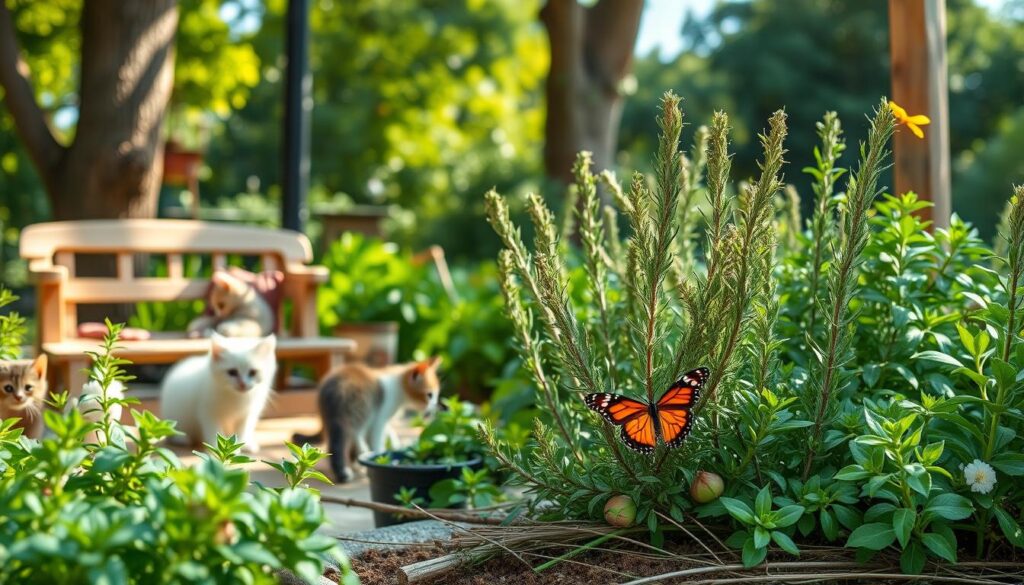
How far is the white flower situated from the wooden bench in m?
3.34

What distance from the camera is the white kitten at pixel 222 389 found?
3852 millimetres

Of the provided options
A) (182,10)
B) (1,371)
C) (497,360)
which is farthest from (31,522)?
(182,10)

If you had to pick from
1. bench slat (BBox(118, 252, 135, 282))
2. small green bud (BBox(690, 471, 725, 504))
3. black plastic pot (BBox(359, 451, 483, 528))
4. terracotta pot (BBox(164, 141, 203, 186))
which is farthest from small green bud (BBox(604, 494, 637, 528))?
terracotta pot (BBox(164, 141, 203, 186))

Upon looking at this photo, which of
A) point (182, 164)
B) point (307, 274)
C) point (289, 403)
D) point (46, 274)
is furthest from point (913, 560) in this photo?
point (182, 164)

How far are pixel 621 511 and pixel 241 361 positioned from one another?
2.15 metres

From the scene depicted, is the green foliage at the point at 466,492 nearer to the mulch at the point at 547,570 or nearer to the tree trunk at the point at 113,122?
the mulch at the point at 547,570

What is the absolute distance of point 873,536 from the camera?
1962 millimetres

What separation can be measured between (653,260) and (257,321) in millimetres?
3384

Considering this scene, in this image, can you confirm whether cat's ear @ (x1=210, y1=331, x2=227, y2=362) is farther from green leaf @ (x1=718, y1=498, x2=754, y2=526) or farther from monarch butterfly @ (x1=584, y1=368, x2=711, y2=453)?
green leaf @ (x1=718, y1=498, x2=754, y2=526)

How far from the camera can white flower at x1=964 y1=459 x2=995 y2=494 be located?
1.99 meters

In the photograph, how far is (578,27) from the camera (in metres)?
9.45

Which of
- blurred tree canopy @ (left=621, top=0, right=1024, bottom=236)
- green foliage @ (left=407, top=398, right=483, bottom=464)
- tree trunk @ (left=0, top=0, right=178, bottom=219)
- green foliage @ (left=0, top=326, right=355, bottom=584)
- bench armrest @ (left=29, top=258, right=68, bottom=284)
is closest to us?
green foliage @ (left=0, top=326, right=355, bottom=584)

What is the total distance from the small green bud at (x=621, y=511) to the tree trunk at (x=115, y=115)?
4.75 metres

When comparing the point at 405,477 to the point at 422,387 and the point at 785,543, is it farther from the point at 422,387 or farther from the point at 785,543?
the point at 785,543
